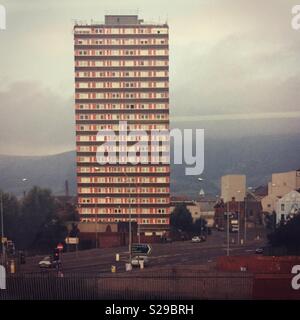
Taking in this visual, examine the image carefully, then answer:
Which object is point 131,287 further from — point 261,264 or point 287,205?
point 287,205

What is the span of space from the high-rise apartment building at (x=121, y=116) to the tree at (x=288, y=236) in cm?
1729

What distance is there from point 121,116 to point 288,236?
20935 millimetres

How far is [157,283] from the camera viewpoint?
11188 mm

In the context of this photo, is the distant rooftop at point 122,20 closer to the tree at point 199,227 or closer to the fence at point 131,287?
the tree at point 199,227

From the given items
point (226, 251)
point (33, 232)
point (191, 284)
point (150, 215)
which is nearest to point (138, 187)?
point (150, 215)

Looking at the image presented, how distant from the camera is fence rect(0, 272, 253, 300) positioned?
10807 mm

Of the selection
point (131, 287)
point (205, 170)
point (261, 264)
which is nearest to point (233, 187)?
point (205, 170)

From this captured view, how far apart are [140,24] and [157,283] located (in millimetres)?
30353

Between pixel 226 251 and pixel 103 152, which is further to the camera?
pixel 103 152

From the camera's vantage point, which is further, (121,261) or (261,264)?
(121,261)

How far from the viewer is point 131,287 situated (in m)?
10.9

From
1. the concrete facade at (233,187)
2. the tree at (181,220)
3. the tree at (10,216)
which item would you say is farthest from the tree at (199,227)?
the tree at (10,216)

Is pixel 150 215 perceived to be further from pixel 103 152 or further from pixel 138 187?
pixel 103 152
